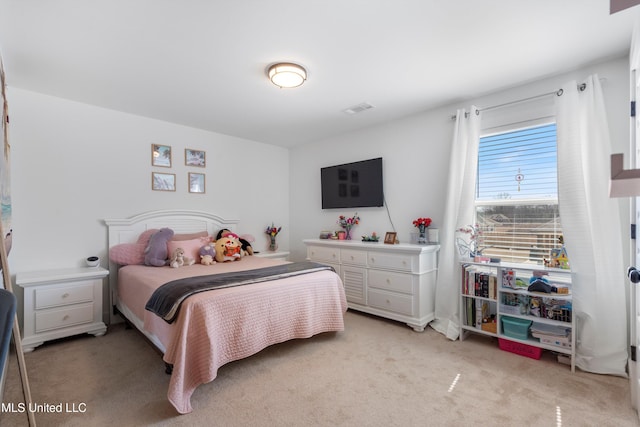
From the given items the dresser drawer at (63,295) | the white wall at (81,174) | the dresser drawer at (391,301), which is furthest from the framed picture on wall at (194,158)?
the dresser drawer at (391,301)

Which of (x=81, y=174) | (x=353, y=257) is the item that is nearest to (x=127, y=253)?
(x=81, y=174)

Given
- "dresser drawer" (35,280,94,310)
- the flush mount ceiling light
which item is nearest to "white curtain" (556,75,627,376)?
the flush mount ceiling light

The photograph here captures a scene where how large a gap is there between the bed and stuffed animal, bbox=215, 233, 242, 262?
5.5 inches

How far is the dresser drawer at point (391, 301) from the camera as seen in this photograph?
121 inches

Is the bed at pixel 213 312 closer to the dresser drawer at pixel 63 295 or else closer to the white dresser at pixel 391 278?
the dresser drawer at pixel 63 295

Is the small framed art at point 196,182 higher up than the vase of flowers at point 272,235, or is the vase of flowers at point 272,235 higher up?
the small framed art at point 196,182

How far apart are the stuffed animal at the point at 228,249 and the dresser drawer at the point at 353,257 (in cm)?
125

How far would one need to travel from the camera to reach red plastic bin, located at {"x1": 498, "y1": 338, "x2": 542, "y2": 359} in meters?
2.44

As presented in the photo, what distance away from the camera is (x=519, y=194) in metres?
2.84

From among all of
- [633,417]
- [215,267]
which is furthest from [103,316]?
[633,417]

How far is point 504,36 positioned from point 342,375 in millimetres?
2596

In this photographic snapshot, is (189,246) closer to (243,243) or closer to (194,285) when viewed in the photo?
(243,243)

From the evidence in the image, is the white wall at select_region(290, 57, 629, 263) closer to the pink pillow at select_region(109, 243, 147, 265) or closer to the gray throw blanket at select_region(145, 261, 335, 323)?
the gray throw blanket at select_region(145, 261, 335, 323)

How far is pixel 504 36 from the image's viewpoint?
6.62 feet
